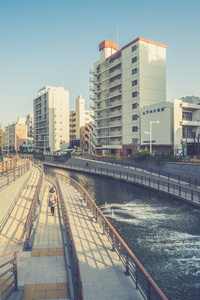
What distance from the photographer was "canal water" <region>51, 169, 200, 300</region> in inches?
368

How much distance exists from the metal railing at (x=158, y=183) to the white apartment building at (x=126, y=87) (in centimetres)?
1166

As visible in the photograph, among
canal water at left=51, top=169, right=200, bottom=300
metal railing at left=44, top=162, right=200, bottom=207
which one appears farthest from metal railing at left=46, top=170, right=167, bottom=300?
metal railing at left=44, top=162, right=200, bottom=207

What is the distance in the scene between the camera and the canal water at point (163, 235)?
934 cm

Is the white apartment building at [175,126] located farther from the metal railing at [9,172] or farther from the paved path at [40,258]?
the paved path at [40,258]

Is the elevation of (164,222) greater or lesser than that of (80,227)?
lesser

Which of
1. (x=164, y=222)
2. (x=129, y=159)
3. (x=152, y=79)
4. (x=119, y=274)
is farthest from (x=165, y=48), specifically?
(x=119, y=274)

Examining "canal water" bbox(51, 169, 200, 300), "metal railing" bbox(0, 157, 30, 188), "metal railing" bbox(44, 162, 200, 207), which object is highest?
"metal railing" bbox(0, 157, 30, 188)

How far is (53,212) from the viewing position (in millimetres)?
13422

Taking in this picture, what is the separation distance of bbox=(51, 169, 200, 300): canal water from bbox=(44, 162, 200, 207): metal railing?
0.88 metres

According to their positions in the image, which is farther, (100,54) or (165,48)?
(100,54)

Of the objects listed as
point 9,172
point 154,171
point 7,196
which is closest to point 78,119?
point 154,171

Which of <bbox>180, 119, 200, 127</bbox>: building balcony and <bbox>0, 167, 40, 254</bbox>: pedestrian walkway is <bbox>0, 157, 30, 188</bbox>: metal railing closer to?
<bbox>0, 167, 40, 254</bbox>: pedestrian walkway

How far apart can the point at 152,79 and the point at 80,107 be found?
53753 mm

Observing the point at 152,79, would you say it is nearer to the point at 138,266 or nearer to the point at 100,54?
the point at 100,54
